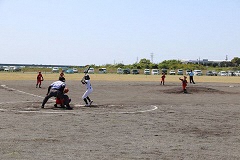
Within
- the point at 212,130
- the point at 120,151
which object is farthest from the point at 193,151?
A: the point at 212,130

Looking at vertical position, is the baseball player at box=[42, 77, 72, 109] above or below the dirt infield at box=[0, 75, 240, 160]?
above

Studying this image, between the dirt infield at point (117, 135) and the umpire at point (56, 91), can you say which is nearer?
the dirt infield at point (117, 135)

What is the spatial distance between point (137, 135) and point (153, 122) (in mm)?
2995

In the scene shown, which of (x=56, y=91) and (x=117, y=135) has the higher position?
(x=56, y=91)

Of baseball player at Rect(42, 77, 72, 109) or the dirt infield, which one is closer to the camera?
the dirt infield

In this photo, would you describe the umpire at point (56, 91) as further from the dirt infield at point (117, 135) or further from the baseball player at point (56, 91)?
the dirt infield at point (117, 135)

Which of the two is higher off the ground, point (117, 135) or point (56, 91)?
point (56, 91)

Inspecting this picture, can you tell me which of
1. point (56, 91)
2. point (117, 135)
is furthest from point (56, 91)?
point (117, 135)

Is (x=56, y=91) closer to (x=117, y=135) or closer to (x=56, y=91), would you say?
(x=56, y=91)

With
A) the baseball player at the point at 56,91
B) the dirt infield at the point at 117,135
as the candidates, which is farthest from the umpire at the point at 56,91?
the dirt infield at the point at 117,135

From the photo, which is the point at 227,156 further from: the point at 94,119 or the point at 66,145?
the point at 94,119

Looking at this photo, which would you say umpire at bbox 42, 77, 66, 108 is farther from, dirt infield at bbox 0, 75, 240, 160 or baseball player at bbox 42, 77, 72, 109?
dirt infield at bbox 0, 75, 240, 160

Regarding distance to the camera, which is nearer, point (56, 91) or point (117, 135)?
point (117, 135)

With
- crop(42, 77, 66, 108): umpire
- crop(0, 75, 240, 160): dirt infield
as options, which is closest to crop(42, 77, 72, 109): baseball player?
crop(42, 77, 66, 108): umpire
